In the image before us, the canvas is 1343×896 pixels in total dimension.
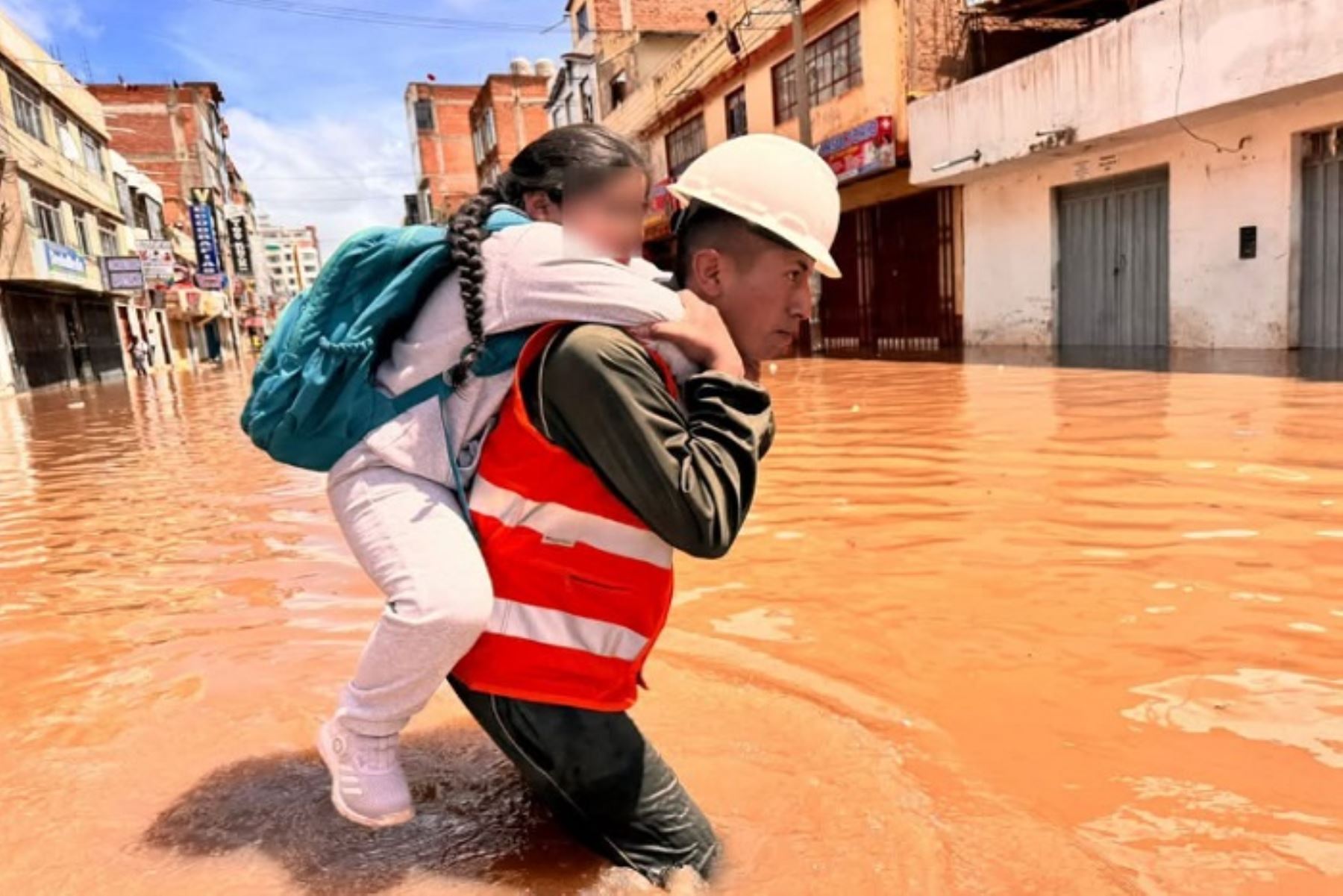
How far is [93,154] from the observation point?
3133 centimetres

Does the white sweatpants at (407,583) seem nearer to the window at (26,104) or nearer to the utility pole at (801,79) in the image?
the utility pole at (801,79)

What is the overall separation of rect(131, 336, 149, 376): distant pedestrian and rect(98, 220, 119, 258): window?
3236 millimetres

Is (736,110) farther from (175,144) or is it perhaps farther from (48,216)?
(175,144)

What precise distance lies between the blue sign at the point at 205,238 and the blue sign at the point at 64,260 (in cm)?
1890

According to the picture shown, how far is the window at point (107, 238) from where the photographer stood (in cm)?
3144

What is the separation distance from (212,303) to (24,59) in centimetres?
2651

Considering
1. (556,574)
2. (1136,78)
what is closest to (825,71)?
(1136,78)

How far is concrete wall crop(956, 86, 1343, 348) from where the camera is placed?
11.7 metres

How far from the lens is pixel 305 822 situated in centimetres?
209

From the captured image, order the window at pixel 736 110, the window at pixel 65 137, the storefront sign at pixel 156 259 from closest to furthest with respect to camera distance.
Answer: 1. the window at pixel 736 110
2. the window at pixel 65 137
3. the storefront sign at pixel 156 259

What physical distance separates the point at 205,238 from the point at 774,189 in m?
51.0

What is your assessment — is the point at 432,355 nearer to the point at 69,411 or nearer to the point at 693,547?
the point at 693,547

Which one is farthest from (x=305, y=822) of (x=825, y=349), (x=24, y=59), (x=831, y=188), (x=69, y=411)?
(x=24, y=59)

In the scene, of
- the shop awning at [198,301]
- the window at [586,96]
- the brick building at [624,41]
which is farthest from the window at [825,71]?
the shop awning at [198,301]
